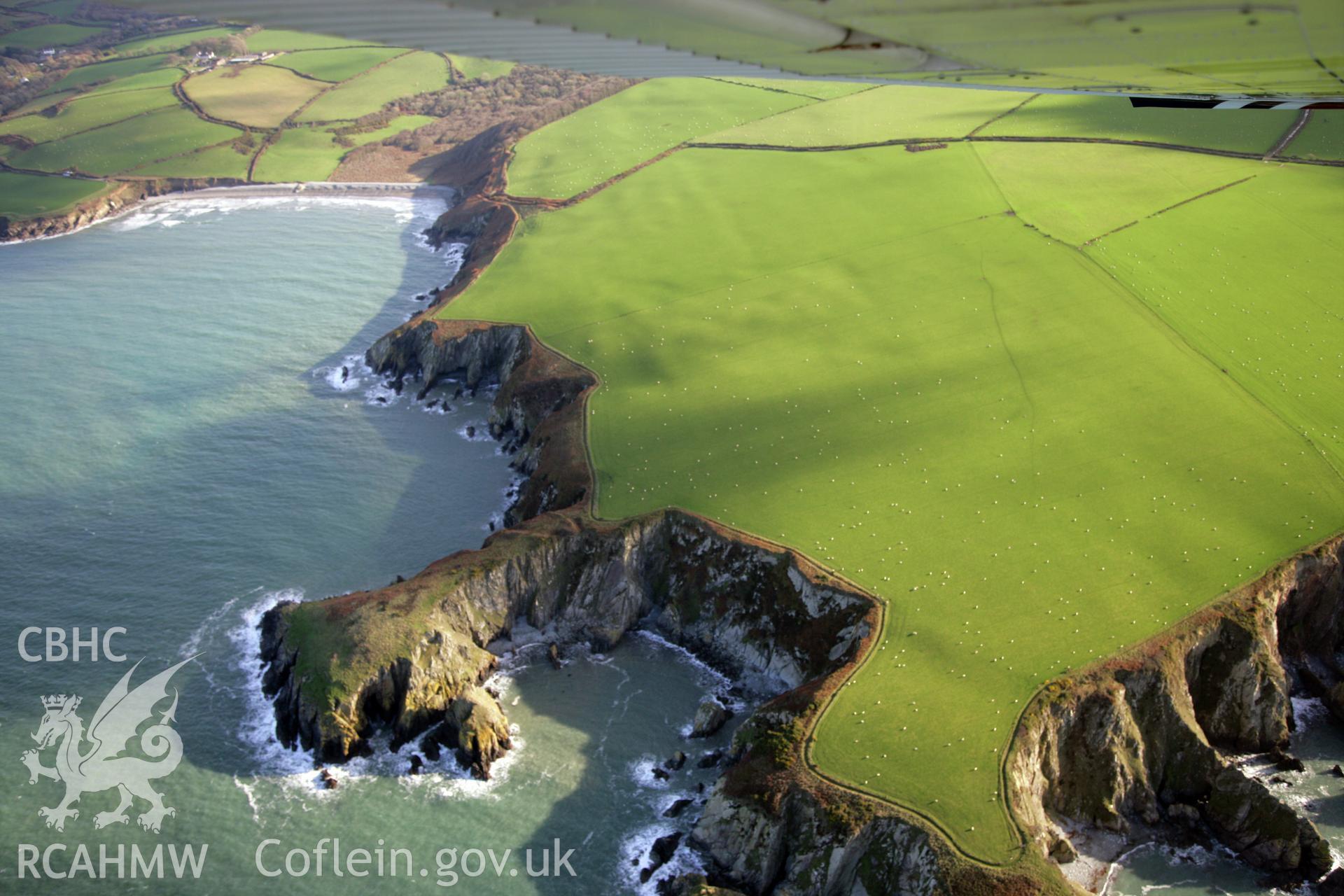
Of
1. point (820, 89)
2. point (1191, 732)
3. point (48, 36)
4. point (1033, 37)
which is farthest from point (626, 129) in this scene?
point (48, 36)

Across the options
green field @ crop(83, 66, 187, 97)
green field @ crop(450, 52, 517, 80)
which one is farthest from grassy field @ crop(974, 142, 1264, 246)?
green field @ crop(83, 66, 187, 97)

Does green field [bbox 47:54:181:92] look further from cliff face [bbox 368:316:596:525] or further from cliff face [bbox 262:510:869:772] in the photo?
cliff face [bbox 262:510:869:772]

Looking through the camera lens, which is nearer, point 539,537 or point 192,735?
point 192,735

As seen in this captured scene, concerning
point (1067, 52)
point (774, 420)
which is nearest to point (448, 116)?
point (774, 420)

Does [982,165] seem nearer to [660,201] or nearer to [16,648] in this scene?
[660,201]

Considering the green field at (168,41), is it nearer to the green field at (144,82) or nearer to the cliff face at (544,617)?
the green field at (144,82)

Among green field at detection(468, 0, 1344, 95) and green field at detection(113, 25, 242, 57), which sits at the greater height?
green field at detection(468, 0, 1344, 95)
